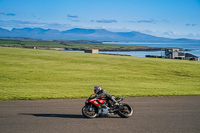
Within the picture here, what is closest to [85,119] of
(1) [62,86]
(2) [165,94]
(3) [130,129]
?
(3) [130,129]

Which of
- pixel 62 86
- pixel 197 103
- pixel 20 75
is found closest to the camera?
pixel 197 103

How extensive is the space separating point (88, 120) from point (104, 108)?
97 centimetres

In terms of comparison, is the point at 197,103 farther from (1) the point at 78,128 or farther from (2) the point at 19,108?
(2) the point at 19,108

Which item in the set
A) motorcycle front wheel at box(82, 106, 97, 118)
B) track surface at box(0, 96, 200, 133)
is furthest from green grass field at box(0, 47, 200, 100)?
motorcycle front wheel at box(82, 106, 97, 118)

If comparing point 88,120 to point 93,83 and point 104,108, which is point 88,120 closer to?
point 104,108

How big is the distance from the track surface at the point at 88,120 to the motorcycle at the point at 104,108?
0.99ft

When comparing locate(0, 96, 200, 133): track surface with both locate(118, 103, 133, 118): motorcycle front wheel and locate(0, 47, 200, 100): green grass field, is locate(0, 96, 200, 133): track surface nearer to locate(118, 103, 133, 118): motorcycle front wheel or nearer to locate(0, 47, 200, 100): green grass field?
locate(118, 103, 133, 118): motorcycle front wheel

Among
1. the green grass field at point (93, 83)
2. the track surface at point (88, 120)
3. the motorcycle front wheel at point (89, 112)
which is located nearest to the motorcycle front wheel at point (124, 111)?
the track surface at point (88, 120)

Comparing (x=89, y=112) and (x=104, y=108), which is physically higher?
(x=104, y=108)

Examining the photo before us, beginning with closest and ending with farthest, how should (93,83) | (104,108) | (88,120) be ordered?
(88,120) < (104,108) < (93,83)

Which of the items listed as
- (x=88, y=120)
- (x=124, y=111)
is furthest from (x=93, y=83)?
(x=88, y=120)

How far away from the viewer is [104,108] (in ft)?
41.0

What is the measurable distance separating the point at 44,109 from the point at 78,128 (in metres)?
4.25

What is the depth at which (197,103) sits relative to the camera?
17.0m
